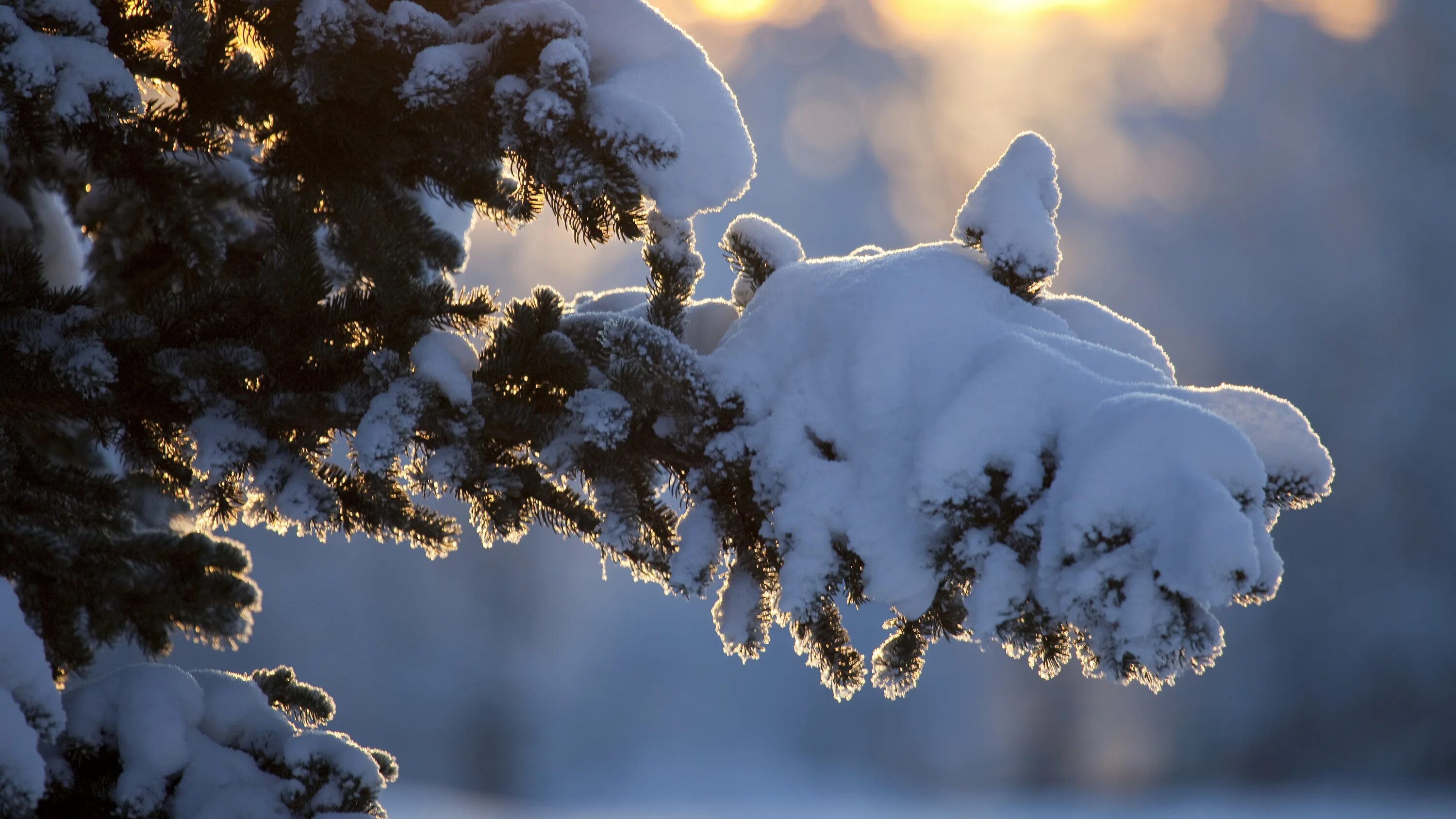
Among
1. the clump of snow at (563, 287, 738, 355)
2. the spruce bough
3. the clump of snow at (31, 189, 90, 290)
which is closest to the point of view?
the spruce bough

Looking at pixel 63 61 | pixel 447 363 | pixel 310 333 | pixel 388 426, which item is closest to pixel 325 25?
pixel 63 61

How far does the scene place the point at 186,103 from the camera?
6.79 feet

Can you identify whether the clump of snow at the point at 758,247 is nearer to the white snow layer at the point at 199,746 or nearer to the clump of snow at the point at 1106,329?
the clump of snow at the point at 1106,329

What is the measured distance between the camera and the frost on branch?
133cm

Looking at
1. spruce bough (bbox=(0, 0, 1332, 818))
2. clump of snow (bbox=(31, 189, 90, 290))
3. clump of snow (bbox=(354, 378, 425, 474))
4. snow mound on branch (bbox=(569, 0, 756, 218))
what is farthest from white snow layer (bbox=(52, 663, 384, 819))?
clump of snow (bbox=(31, 189, 90, 290))

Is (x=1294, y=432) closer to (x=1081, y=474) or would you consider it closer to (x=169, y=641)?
(x=1081, y=474)

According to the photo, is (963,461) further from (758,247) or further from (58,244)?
(58,244)

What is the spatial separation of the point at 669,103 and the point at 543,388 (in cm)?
64

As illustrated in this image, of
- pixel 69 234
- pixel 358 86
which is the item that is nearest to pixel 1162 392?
pixel 358 86

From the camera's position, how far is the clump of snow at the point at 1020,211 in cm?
173

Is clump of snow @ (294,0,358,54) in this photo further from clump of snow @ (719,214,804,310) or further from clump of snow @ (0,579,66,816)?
clump of snow @ (0,579,66,816)

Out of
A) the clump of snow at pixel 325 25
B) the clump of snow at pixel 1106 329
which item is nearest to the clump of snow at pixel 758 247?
the clump of snow at pixel 1106 329

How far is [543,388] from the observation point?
6.06 ft

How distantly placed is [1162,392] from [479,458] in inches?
50.0
